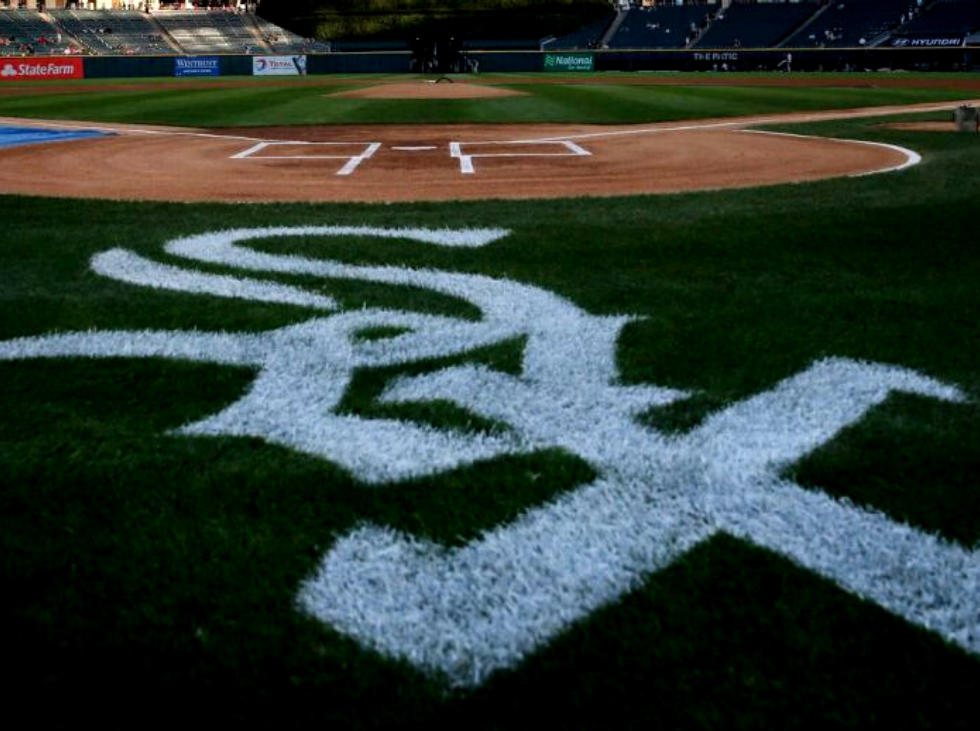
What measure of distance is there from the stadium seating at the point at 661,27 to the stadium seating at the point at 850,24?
6.83 meters

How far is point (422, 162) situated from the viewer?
10852 millimetres

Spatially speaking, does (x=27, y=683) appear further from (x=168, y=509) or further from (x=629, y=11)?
(x=629, y=11)

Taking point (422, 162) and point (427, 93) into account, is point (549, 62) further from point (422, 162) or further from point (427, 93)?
point (422, 162)

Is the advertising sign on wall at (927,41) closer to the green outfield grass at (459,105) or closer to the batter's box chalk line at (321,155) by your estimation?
the green outfield grass at (459,105)

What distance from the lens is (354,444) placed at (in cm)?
262

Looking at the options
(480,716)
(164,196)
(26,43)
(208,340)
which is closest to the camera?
(480,716)

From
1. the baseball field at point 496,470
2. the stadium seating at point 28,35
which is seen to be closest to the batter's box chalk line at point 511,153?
the baseball field at point 496,470

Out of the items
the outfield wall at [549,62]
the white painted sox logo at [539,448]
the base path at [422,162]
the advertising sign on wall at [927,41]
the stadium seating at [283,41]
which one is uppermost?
the stadium seating at [283,41]

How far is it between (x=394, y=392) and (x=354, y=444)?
1.60ft

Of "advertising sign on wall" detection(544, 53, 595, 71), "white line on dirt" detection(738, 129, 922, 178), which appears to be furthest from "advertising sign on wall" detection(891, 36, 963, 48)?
"white line on dirt" detection(738, 129, 922, 178)

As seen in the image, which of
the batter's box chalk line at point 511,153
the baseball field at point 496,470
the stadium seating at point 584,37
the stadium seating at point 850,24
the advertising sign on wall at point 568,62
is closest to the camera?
the baseball field at point 496,470

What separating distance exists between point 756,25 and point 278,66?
27.8 metres

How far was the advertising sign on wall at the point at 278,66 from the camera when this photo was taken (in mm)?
44188

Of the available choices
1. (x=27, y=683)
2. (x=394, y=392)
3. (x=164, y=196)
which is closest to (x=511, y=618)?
(x=27, y=683)
